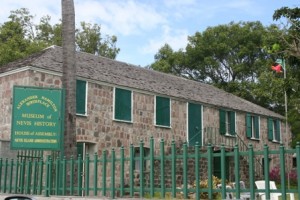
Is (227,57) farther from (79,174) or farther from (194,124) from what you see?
(79,174)

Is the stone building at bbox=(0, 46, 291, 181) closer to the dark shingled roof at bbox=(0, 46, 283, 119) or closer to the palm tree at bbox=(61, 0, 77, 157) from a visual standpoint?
the dark shingled roof at bbox=(0, 46, 283, 119)

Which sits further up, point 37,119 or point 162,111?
point 162,111

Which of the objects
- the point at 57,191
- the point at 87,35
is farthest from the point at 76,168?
the point at 87,35

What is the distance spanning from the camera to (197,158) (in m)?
8.66

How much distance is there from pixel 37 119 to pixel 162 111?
1258 centimetres

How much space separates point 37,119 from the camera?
12.4 meters

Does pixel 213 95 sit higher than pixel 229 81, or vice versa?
pixel 229 81

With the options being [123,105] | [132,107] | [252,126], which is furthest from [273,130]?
[123,105]

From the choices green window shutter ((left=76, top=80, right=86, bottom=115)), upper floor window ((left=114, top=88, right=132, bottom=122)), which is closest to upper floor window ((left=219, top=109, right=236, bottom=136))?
upper floor window ((left=114, top=88, right=132, bottom=122))

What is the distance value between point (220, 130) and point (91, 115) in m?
9.21

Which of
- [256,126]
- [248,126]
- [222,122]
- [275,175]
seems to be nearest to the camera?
[222,122]

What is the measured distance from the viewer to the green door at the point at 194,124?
85.3 ft

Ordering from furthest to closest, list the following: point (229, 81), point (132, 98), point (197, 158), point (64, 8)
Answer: point (229, 81)
point (132, 98)
point (64, 8)
point (197, 158)

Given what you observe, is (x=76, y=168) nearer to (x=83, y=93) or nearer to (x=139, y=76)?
(x=83, y=93)
